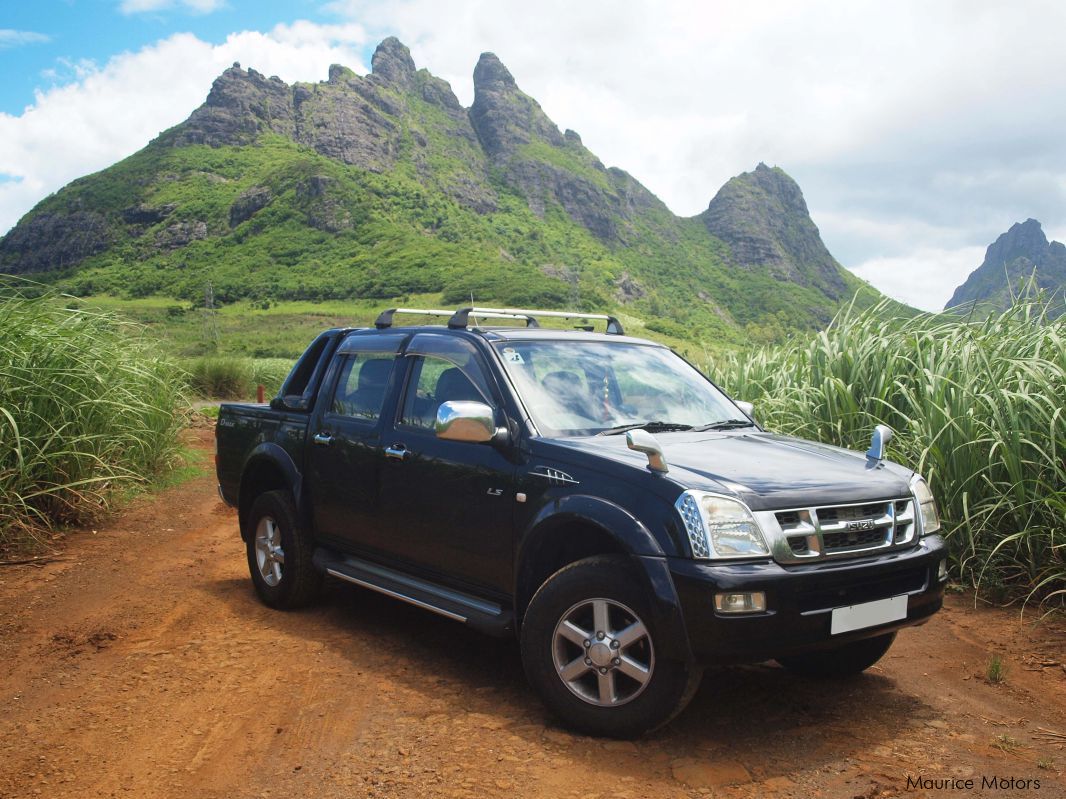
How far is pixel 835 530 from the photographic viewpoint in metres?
3.70

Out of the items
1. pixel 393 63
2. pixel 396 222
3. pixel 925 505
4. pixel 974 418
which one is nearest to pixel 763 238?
pixel 393 63

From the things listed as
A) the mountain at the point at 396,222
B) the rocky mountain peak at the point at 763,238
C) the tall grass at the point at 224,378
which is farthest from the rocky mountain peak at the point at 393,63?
the tall grass at the point at 224,378

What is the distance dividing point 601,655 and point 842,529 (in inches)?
43.2

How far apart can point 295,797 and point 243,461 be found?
→ 343 cm

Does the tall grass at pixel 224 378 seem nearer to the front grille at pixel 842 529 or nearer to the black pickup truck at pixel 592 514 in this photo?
the black pickup truck at pixel 592 514

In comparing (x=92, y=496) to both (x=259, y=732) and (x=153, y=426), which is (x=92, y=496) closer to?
(x=153, y=426)

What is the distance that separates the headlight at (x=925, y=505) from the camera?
4113 millimetres

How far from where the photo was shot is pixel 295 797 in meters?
3.32

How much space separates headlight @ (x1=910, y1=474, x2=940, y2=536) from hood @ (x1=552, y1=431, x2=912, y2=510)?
56mm

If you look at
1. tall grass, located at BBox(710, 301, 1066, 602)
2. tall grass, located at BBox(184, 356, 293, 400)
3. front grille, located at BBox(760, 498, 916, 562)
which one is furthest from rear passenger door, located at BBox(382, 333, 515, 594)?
tall grass, located at BBox(184, 356, 293, 400)

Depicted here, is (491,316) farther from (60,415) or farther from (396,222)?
(396,222)

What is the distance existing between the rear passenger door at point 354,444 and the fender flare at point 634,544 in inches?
51.0

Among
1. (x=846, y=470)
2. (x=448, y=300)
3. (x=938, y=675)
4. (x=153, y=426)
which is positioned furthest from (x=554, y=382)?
(x=448, y=300)

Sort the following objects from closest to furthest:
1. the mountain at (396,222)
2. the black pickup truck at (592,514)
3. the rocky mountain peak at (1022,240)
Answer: the black pickup truck at (592,514)
the mountain at (396,222)
the rocky mountain peak at (1022,240)
